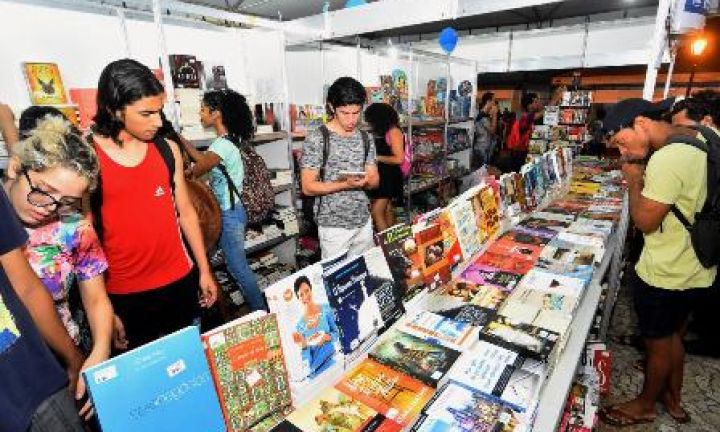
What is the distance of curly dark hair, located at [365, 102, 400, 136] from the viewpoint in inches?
162

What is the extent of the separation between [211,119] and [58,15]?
117 centimetres

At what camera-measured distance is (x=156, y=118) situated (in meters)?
1.70

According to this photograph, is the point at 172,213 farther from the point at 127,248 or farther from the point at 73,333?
the point at 73,333

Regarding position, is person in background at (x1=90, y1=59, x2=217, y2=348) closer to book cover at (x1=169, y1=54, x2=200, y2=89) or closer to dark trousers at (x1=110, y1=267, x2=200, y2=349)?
dark trousers at (x1=110, y1=267, x2=200, y2=349)

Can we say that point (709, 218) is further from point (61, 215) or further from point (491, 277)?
point (61, 215)

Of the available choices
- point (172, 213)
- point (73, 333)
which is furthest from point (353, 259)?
point (73, 333)

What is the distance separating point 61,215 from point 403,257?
1268 millimetres

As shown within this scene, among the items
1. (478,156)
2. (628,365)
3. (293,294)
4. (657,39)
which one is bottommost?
(628,365)

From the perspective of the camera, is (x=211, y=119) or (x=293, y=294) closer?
(x=293, y=294)

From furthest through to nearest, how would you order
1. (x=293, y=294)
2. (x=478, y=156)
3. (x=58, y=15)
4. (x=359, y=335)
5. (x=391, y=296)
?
(x=478, y=156) < (x=58, y=15) < (x=391, y=296) < (x=359, y=335) < (x=293, y=294)

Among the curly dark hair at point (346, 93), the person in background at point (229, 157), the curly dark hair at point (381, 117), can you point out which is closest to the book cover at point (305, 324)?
the curly dark hair at point (346, 93)

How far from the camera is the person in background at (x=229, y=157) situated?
2916 millimetres

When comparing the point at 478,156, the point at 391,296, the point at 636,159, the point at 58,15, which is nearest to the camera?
the point at 391,296

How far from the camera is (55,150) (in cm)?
120
